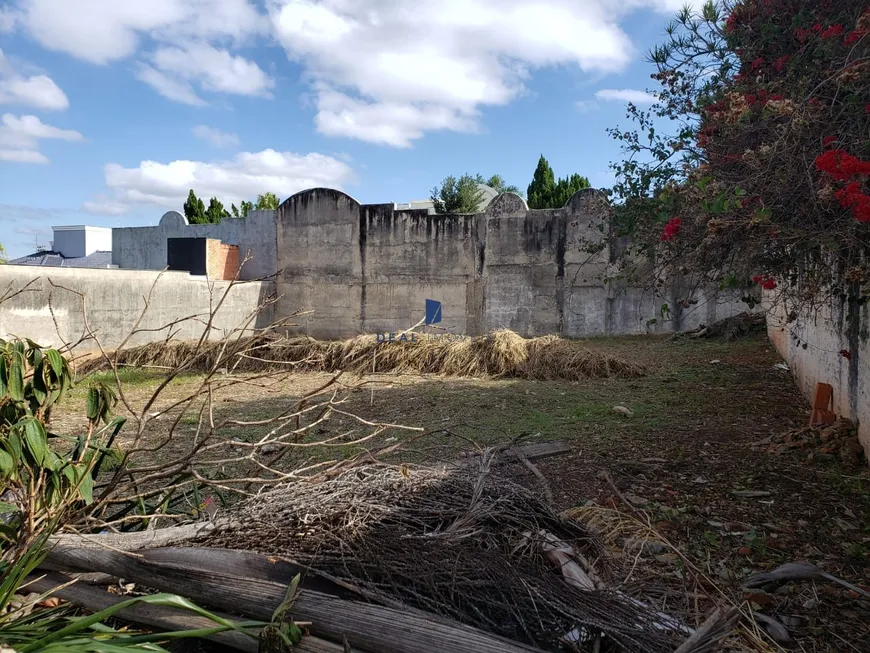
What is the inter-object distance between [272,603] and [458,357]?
7.94 m

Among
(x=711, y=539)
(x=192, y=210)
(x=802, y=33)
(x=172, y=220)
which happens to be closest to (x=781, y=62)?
(x=802, y=33)

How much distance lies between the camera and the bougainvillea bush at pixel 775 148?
3125 millimetres

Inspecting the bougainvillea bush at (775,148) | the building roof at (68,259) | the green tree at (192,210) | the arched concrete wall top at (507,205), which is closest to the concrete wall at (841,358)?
the bougainvillea bush at (775,148)

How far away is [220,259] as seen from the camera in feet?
48.9

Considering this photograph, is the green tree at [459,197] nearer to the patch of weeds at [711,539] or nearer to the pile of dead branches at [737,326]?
the pile of dead branches at [737,326]

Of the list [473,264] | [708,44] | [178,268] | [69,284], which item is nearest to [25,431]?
[708,44]

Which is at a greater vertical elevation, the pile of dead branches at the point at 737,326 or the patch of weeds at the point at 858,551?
the pile of dead branches at the point at 737,326

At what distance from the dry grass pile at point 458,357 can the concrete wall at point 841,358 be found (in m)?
2.60

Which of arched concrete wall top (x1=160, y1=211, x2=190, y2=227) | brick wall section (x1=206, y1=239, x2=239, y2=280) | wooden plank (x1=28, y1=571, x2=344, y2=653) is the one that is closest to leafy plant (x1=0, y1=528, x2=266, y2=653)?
wooden plank (x1=28, y1=571, x2=344, y2=653)

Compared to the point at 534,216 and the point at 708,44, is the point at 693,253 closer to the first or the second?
the point at 708,44

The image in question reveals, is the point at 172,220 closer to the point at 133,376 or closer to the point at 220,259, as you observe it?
the point at 220,259

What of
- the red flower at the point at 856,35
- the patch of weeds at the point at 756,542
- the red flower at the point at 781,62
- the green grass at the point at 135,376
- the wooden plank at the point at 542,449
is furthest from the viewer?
the green grass at the point at 135,376

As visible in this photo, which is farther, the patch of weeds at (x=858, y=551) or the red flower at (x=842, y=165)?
the patch of weeds at (x=858, y=551)

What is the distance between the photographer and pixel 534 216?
13445 millimetres
